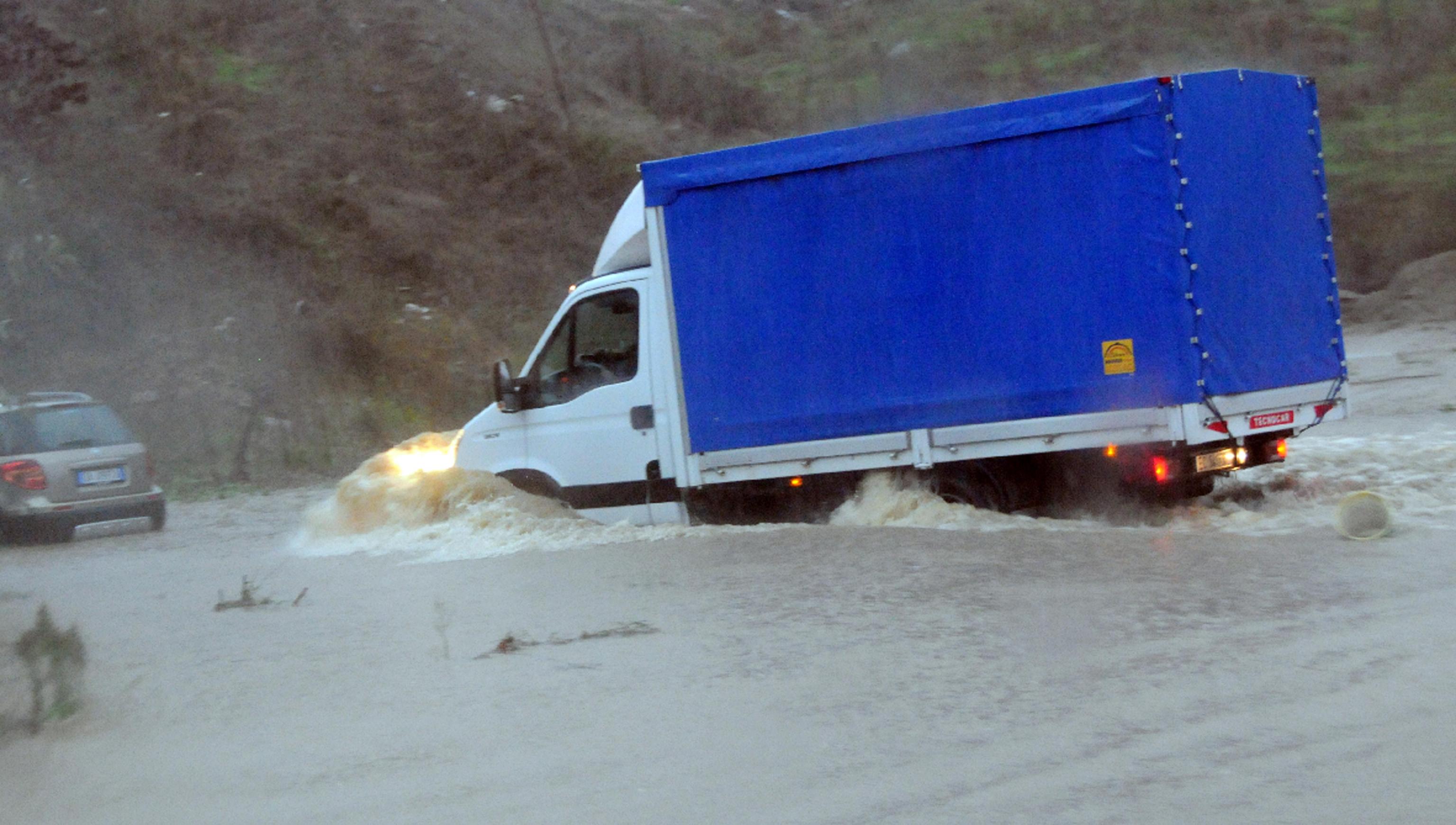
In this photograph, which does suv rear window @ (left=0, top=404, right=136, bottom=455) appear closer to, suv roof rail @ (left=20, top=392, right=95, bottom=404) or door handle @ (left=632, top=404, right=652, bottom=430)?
suv roof rail @ (left=20, top=392, right=95, bottom=404)

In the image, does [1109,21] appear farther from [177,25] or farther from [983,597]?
[983,597]

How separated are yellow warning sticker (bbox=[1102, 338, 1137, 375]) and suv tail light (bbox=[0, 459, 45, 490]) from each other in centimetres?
1130

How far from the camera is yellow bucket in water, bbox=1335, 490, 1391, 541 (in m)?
8.07

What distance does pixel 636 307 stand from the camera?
9953 millimetres

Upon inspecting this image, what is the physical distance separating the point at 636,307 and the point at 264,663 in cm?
372

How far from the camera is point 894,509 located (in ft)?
30.6

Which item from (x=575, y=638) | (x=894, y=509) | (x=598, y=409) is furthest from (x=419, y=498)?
(x=575, y=638)

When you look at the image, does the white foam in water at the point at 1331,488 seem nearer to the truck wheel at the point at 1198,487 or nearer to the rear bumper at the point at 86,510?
the truck wheel at the point at 1198,487

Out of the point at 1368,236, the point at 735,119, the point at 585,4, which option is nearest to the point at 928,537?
the point at 1368,236

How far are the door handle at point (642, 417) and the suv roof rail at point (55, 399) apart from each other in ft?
27.5

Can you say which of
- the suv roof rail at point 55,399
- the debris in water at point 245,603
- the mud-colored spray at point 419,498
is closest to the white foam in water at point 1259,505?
the mud-colored spray at point 419,498

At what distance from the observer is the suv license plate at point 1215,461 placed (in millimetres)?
8375

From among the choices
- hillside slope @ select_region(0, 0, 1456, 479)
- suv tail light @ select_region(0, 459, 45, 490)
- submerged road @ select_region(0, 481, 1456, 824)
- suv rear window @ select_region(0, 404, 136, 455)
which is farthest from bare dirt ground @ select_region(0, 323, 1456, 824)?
hillside slope @ select_region(0, 0, 1456, 479)

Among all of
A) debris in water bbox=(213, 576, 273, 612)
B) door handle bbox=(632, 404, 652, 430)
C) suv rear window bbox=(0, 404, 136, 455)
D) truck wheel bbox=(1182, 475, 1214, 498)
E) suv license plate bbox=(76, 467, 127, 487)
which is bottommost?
debris in water bbox=(213, 576, 273, 612)
